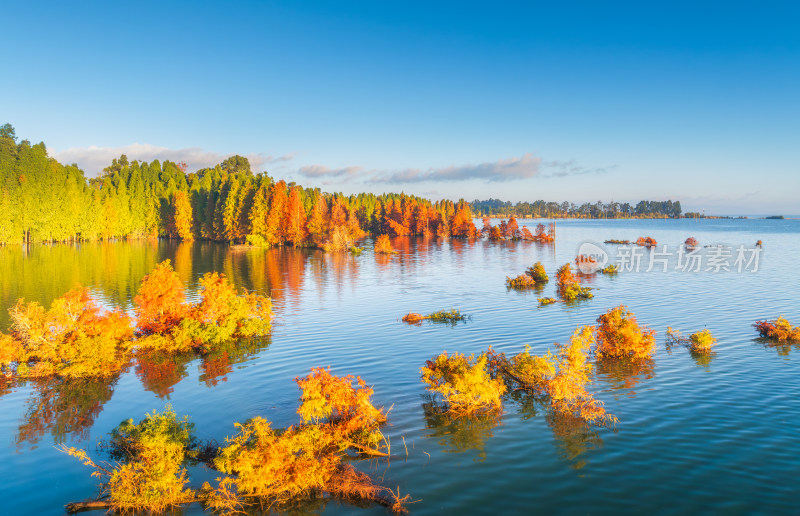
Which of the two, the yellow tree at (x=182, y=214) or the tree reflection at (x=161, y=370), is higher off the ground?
the yellow tree at (x=182, y=214)

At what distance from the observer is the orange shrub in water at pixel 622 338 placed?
27.1 m

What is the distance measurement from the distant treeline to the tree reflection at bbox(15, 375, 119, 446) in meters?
74.7

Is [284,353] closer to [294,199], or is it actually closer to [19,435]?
[19,435]

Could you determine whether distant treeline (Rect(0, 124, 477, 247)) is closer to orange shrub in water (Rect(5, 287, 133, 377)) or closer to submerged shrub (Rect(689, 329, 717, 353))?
orange shrub in water (Rect(5, 287, 133, 377))

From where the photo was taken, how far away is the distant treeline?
102188 millimetres

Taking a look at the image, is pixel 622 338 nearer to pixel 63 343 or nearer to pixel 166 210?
pixel 63 343

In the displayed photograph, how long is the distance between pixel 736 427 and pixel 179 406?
23.2 m

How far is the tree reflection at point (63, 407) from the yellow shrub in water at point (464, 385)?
14.0 m

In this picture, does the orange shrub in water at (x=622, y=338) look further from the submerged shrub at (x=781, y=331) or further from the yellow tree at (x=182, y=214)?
the yellow tree at (x=182, y=214)

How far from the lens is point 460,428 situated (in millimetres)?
18984

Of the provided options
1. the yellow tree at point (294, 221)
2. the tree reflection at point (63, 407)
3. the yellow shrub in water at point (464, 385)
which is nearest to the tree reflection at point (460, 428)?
the yellow shrub in water at point (464, 385)

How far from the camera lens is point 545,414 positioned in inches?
790

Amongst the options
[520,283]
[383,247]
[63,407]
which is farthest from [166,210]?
[63,407]

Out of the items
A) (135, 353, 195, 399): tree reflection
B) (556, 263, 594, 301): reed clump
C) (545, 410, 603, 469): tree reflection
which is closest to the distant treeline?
(556, 263, 594, 301): reed clump
